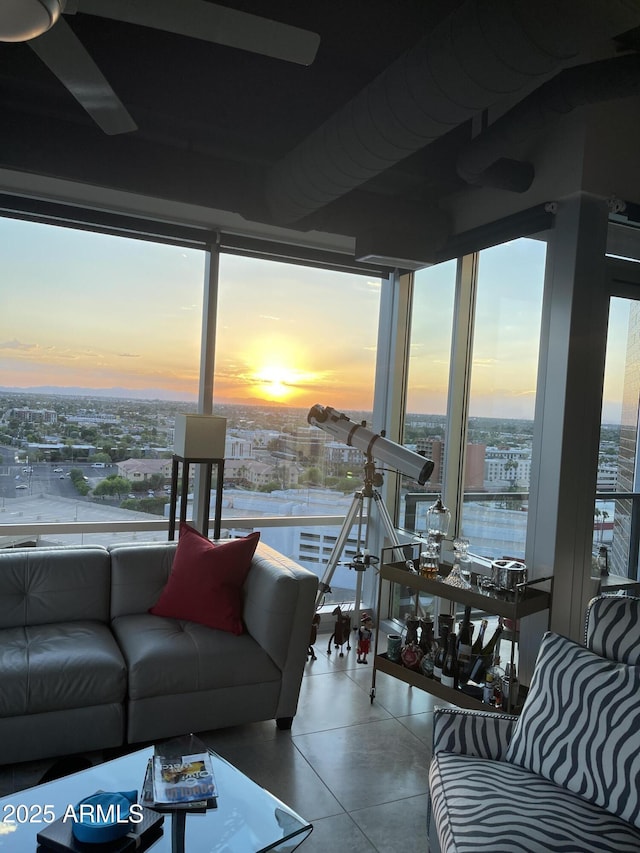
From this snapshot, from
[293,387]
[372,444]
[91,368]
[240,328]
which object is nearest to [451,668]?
[372,444]

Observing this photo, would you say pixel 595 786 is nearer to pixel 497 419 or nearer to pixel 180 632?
pixel 180 632

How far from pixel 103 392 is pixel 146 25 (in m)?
2.49

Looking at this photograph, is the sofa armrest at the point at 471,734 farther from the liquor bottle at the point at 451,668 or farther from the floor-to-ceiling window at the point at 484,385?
the floor-to-ceiling window at the point at 484,385

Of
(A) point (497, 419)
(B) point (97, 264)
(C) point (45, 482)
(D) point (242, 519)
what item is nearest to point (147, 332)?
(B) point (97, 264)

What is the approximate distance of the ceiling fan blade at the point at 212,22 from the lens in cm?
169

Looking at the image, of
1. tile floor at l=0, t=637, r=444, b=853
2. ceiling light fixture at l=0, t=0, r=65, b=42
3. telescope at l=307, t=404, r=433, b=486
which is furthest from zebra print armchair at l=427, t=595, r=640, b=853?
ceiling light fixture at l=0, t=0, r=65, b=42

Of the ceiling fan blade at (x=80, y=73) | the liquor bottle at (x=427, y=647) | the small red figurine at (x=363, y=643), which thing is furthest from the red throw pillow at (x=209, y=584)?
the ceiling fan blade at (x=80, y=73)

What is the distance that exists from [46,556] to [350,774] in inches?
67.2

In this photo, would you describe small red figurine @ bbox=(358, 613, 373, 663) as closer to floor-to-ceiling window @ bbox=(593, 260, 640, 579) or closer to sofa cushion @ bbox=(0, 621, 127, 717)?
floor-to-ceiling window @ bbox=(593, 260, 640, 579)

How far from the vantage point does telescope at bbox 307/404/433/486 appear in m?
3.53

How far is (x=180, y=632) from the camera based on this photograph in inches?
113

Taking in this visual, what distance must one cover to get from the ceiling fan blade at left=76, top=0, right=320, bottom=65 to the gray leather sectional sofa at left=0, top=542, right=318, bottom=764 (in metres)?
2.08

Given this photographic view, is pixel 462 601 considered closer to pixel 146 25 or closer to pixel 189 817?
pixel 189 817

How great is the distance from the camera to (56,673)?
243 centimetres
